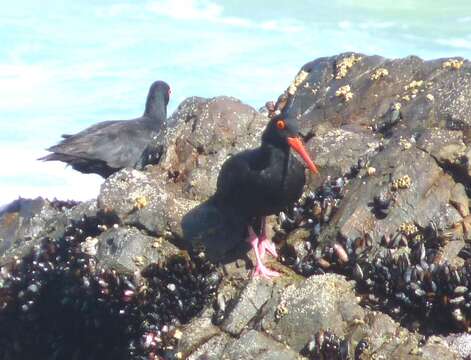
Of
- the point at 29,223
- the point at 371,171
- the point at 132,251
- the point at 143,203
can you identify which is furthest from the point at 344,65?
the point at 29,223

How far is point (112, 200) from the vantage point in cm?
955

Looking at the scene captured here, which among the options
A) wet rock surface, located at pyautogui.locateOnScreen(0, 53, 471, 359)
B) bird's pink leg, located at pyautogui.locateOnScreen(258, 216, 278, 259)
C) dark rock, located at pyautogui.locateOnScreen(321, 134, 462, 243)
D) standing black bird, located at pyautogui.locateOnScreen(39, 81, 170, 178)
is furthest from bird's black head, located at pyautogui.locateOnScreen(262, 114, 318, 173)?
standing black bird, located at pyautogui.locateOnScreen(39, 81, 170, 178)

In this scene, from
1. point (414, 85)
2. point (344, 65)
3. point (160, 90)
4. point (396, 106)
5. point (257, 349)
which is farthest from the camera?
point (160, 90)

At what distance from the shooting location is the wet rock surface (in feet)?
25.2

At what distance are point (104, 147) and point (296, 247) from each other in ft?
18.9

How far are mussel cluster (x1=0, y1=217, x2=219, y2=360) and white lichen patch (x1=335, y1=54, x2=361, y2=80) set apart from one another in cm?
328

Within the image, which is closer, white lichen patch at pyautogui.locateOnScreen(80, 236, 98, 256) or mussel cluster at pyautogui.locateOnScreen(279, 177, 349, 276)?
mussel cluster at pyautogui.locateOnScreen(279, 177, 349, 276)

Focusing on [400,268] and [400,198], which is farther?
[400,198]

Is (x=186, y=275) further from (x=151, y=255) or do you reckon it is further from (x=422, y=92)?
(x=422, y=92)

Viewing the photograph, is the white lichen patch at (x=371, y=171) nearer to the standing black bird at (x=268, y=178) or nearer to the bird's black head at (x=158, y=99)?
the standing black bird at (x=268, y=178)

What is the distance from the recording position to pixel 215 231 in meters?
9.18

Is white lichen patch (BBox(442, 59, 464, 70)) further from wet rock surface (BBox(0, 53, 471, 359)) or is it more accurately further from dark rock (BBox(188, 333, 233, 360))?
dark rock (BBox(188, 333, 233, 360))

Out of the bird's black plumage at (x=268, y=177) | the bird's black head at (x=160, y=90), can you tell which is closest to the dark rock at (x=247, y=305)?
the bird's black plumage at (x=268, y=177)

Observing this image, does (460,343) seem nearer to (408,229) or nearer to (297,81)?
(408,229)
